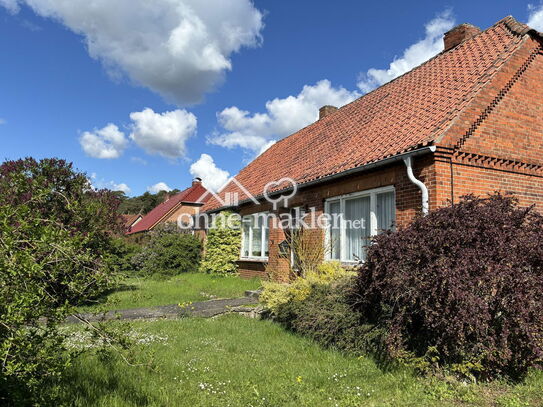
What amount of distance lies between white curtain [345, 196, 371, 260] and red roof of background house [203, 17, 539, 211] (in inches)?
37.8

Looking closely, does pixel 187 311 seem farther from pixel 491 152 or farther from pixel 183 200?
pixel 183 200

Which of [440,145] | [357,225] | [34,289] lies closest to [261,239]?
[357,225]

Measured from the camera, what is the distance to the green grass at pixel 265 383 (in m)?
4.06

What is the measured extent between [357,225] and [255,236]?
5902 millimetres

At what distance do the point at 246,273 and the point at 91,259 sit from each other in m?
12.1

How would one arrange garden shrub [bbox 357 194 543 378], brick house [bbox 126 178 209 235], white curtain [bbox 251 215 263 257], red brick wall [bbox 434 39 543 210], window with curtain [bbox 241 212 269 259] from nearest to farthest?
garden shrub [bbox 357 194 543 378]
red brick wall [bbox 434 39 543 210]
window with curtain [bbox 241 212 269 259]
white curtain [bbox 251 215 263 257]
brick house [bbox 126 178 209 235]

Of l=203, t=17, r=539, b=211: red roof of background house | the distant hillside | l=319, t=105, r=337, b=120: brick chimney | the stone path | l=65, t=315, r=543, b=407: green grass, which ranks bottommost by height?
l=65, t=315, r=543, b=407: green grass

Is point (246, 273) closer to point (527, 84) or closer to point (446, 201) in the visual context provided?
point (446, 201)

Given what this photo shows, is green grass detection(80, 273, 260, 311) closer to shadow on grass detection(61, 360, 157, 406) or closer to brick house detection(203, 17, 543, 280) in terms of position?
brick house detection(203, 17, 543, 280)

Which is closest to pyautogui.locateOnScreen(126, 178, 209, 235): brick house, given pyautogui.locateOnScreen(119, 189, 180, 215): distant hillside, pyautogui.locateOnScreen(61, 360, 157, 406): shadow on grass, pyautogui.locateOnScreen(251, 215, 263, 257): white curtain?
pyautogui.locateOnScreen(251, 215, 263, 257): white curtain

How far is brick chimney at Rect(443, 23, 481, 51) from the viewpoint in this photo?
11.8 m

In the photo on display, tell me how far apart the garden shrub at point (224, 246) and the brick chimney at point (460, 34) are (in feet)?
32.4

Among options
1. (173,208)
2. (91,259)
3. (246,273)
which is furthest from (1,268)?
(173,208)

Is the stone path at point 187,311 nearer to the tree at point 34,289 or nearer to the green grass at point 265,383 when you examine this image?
the green grass at point 265,383
